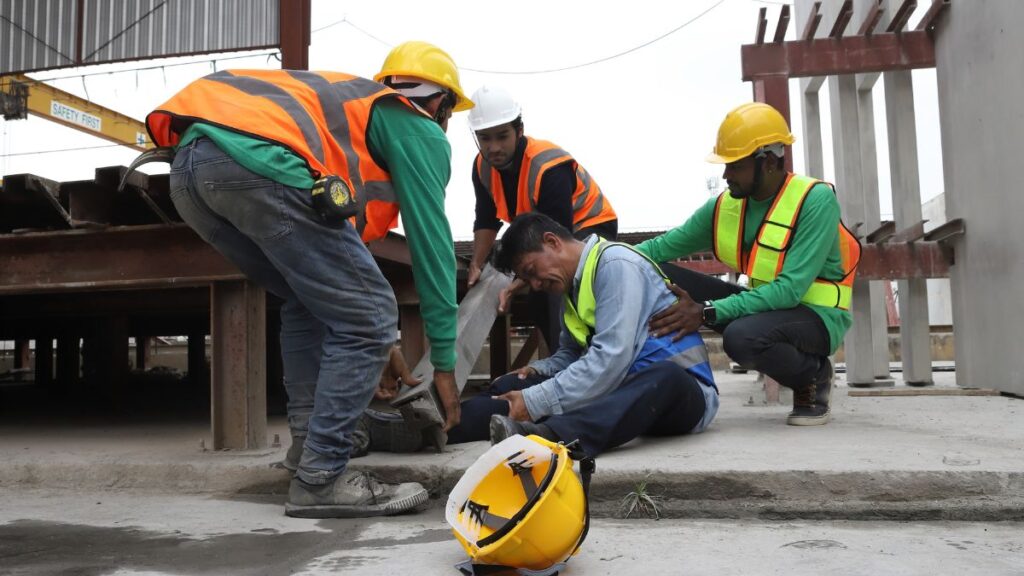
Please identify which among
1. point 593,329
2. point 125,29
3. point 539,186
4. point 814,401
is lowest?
point 814,401

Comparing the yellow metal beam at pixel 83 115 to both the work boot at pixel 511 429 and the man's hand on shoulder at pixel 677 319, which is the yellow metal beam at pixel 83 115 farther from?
the work boot at pixel 511 429

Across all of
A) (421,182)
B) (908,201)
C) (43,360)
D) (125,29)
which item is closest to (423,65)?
(421,182)

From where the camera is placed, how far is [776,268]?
3.66 meters

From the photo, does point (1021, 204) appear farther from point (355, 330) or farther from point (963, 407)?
point (355, 330)

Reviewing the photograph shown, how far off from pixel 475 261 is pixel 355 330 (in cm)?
193

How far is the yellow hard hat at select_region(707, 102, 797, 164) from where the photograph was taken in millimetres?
3748

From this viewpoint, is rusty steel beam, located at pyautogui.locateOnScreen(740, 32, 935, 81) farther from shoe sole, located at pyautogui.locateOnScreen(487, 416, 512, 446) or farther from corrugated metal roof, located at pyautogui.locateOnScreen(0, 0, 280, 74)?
corrugated metal roof, located at pyautogui.locateOnScreen(0, 0, 280, 74)

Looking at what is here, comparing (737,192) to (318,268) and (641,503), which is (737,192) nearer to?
(641,503)

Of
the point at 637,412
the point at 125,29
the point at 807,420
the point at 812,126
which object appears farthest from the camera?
the point at 125,29

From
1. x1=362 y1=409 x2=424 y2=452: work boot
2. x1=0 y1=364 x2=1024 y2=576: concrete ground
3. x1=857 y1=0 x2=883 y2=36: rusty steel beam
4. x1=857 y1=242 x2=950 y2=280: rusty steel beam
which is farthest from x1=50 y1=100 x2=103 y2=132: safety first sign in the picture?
x1=362 y1=409 x2=424 y2=452: work boot

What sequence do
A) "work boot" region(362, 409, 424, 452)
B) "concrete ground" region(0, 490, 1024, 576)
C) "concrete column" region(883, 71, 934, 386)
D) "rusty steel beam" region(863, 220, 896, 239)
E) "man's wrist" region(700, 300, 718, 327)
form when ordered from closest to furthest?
"concrete ground" region(0, 490, 1024, 576), "work boot" region(362, 409, 424, 452), "man's wrist" region(700, 300, 718, 327), "rusty steel beam" region(863, 220, 896, 239), "concrete column" region(883, 71, 934, 386)

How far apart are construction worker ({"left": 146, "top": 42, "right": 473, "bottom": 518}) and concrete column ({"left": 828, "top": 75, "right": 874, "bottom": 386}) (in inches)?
174

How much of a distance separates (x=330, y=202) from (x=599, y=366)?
46.0 inches

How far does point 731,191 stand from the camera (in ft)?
12.5
